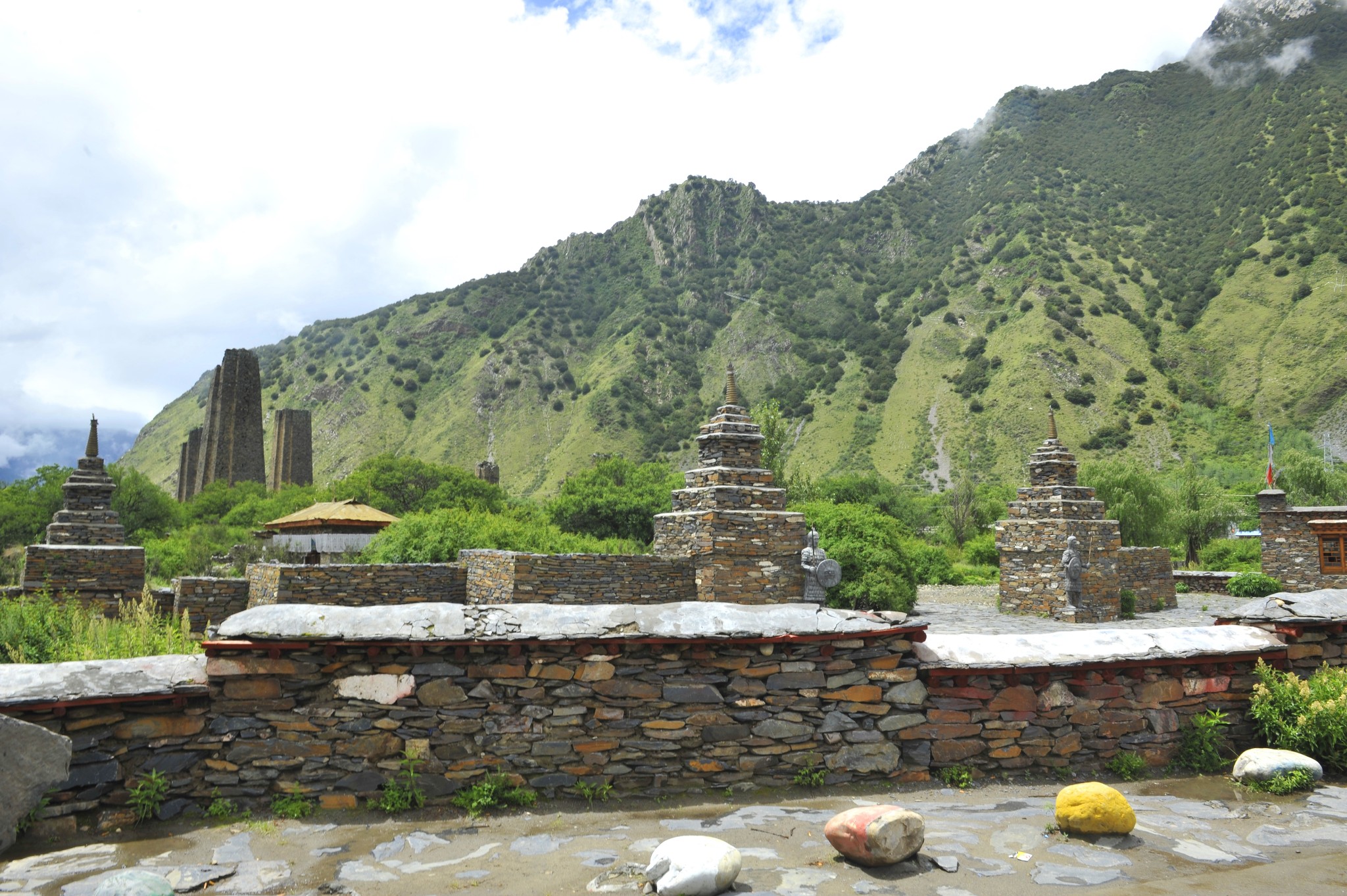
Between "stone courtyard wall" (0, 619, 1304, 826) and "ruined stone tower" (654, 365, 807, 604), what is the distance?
10.6 meters

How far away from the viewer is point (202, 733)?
196 inches

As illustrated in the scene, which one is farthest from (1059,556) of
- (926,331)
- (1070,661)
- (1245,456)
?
(926,331)

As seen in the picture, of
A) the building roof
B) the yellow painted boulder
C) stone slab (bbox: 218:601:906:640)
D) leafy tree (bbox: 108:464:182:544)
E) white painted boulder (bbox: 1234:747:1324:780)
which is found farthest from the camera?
leafy tree (bbox: 108:464:182:544)

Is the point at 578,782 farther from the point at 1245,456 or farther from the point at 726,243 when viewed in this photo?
the point at 726,243

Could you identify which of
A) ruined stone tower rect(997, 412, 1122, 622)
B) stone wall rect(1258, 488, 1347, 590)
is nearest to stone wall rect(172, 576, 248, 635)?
ruined stone tower rect(997, 412, 1122, 622)

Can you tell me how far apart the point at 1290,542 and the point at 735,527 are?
71.4 ft

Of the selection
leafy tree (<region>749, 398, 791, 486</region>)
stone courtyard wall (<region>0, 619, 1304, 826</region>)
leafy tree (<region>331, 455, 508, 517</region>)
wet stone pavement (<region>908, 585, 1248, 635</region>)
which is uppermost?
leafy tree (<region>749, 398, 791, 486</region>)

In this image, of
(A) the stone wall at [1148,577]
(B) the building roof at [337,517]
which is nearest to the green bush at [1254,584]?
(A) the stone wall at [1148,577]

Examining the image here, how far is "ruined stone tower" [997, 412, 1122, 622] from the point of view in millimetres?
21891

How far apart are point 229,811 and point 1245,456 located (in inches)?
2755

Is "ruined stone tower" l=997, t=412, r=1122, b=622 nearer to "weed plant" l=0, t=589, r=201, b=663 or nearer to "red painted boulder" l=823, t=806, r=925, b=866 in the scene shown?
"red painted boulder" l=823, t=806, r=925, b=866

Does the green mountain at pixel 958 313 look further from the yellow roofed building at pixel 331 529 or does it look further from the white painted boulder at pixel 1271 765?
the white painted boulder at pixel 1271 765

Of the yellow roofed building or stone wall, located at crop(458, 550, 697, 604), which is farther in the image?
the yellow roofed building

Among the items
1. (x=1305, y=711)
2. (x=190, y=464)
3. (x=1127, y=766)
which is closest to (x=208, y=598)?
(x=1127, y=766)
